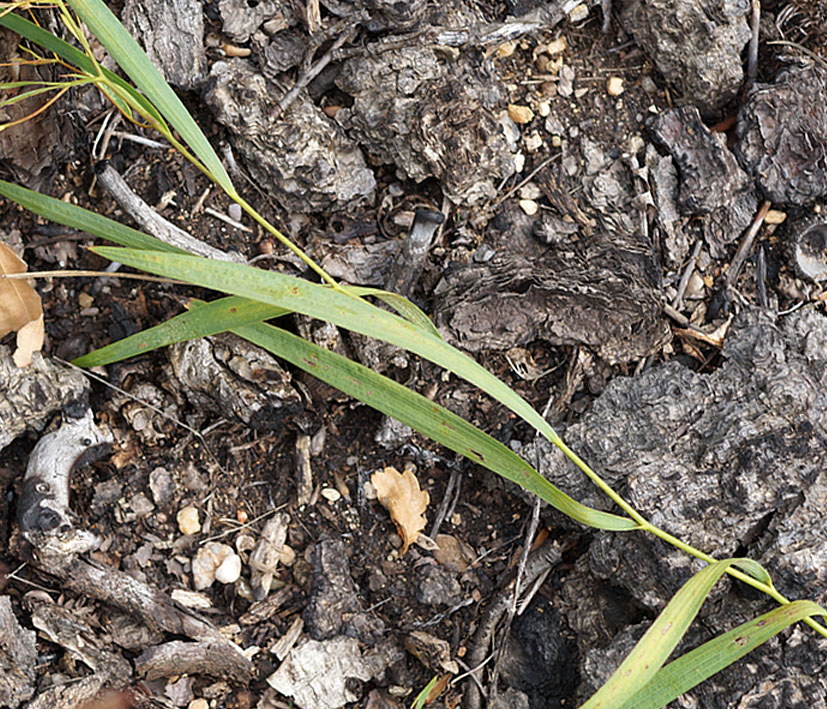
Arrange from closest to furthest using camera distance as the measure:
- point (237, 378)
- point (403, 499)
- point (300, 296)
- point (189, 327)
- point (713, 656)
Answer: point (300, 296), point (713, 656), point (189, 327), point (237, 378), point (403, 499)

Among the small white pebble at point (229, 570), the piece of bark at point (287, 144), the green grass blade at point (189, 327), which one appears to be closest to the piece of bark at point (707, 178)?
the piece of bark at point (287, 144)

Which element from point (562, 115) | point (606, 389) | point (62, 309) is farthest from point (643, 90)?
point (62, 309)

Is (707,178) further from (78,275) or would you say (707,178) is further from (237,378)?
(78,275)

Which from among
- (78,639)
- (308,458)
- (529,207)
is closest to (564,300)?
(529,207)

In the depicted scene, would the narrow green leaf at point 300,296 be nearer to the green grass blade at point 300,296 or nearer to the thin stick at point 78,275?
the green grass blade at point 300,296

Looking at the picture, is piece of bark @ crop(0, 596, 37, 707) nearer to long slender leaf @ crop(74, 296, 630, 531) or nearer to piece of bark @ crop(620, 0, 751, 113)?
long slender leaf @ crop(74, 296, 630, 531)

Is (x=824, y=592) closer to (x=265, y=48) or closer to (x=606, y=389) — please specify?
(x=606, y=389)
